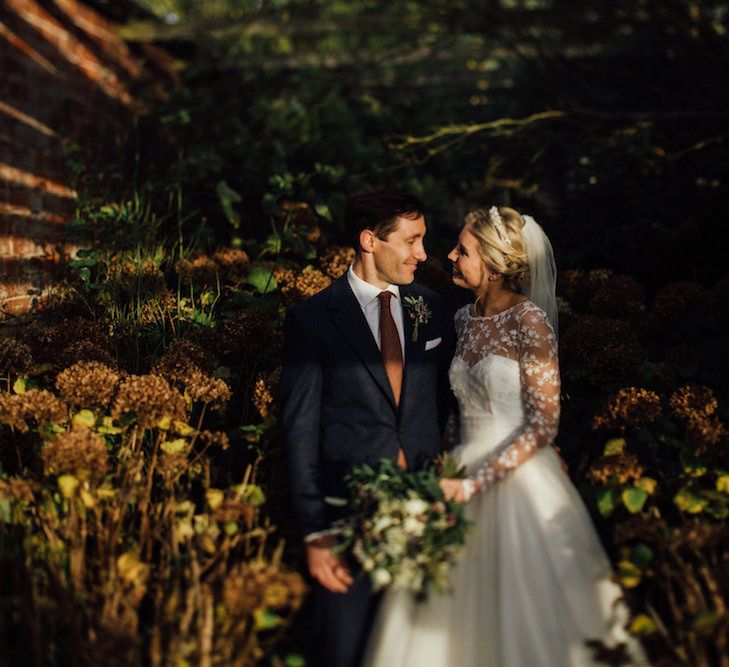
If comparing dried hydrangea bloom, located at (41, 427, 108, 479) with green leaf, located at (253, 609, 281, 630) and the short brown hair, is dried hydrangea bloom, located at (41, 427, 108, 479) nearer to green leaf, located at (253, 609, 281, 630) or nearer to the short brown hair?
green leaf, located at (253, 609, 281, 630)

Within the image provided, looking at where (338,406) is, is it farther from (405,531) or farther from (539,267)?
(539,267)

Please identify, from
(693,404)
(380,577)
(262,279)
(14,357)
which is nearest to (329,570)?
(380,577)

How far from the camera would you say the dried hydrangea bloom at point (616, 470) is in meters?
2.71

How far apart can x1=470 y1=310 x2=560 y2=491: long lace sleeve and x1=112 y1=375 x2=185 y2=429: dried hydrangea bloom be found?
4.09ft

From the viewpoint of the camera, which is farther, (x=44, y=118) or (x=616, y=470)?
(x=44, y=118)

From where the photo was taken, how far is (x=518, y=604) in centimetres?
246

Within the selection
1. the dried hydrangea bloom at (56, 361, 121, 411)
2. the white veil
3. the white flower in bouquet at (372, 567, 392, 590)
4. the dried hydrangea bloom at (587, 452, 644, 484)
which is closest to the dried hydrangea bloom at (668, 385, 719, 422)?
the dried hydrangea bloom at (587, 452, 644, 484)

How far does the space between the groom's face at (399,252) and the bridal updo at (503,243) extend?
26cm

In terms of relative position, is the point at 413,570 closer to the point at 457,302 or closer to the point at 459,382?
the point at 459,382

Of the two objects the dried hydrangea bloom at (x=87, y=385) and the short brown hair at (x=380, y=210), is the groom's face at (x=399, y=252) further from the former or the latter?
the dried hydrangea bloom at (x=87, y=385)

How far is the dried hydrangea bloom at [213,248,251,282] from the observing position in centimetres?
437

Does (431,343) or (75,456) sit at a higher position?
(431,343)

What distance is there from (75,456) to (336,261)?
213 centimetres

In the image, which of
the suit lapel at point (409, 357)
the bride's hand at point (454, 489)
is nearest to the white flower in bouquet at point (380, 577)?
the bride's hand at point (454, 489)
